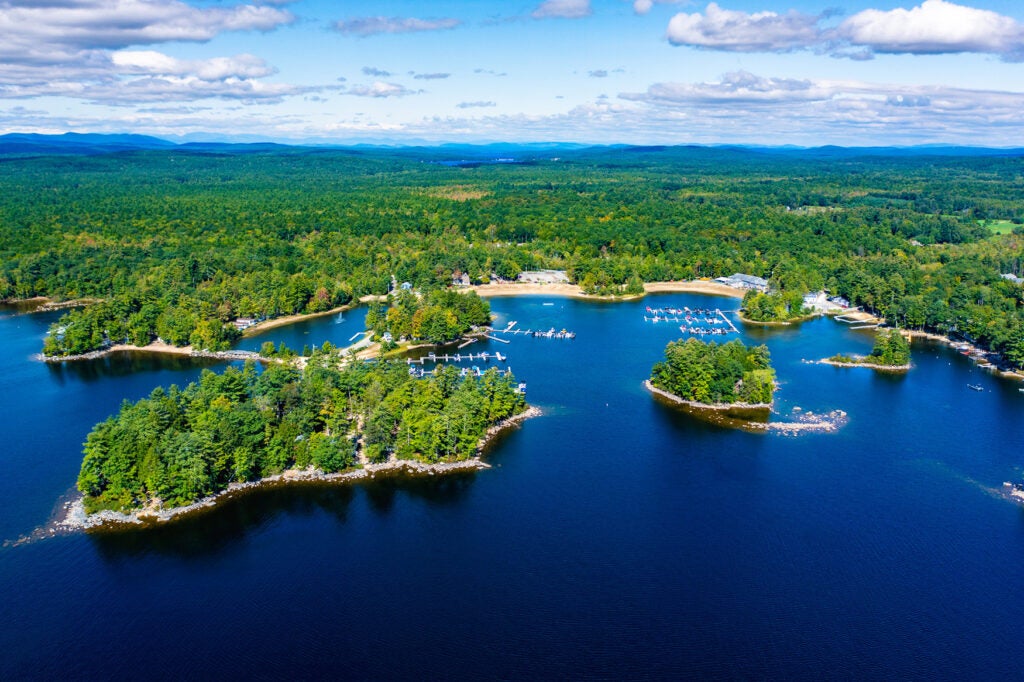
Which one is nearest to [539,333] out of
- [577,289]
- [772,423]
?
[577,289]

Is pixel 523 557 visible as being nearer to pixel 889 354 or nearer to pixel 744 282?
pixel 889 354

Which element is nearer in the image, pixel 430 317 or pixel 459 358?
pixel 459 358

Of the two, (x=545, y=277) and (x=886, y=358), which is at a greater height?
(x=545, y=277)

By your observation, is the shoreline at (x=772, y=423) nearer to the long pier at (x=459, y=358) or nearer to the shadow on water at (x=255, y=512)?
the long pier at (x=459, y=358)

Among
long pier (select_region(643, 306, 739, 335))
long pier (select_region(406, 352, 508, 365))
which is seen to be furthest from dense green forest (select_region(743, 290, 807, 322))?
long pier (select_region(406, 352, 508, 365))

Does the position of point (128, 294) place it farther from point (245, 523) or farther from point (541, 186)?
point (541, 186)

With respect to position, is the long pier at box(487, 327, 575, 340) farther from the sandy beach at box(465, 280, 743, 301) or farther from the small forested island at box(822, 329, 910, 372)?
the small forested island at box(822, 329, 910, 372)
